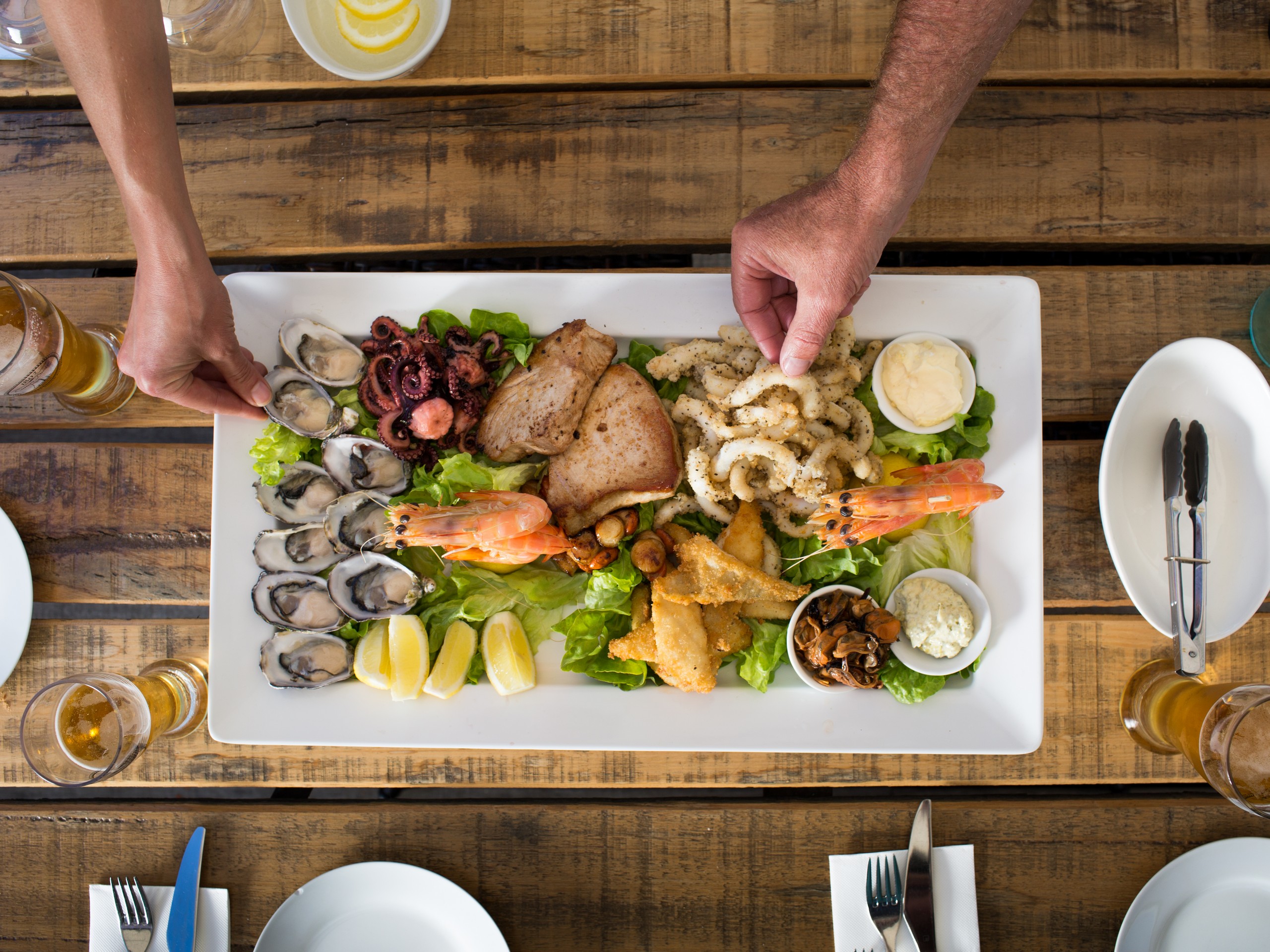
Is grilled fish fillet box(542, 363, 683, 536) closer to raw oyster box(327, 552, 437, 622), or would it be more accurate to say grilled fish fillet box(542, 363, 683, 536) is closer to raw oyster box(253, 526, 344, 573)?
raw oyster box(327, 552, 437, 622)

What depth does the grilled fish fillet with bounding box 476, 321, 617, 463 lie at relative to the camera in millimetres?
2342

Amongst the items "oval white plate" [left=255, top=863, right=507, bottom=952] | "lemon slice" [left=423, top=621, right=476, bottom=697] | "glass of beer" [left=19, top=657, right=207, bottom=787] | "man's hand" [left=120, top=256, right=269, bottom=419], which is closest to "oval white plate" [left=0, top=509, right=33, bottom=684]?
"glass of beer" [left=19, top=657, right=207, bottom=787]

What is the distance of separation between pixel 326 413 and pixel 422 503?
0.40 metres

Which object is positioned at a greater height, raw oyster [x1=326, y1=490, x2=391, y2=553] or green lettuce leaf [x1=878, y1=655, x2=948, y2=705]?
raw oyster [x1=326, y1=490, x2=391, y2=553]

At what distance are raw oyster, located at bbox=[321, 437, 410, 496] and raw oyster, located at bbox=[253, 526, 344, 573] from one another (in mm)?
189

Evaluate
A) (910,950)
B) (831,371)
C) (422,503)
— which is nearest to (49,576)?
(422,503)

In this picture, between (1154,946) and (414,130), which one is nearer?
(1154,946)

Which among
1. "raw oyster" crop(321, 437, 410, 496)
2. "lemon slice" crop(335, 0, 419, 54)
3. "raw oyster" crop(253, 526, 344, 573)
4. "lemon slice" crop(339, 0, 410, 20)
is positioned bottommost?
"raw oyster" crop(253, 526, 344, 573)

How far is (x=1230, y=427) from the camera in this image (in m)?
2.38

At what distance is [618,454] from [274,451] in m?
1.03

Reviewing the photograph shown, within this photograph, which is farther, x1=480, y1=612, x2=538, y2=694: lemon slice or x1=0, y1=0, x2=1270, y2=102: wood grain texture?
x1=0, y1=0, x2=1270, y2=102: wood grain texture

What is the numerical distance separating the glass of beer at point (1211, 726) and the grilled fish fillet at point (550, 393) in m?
1.93

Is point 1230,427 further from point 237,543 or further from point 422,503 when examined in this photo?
point 237,543

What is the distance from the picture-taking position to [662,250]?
260 cm
